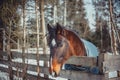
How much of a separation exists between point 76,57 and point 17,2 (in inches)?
250

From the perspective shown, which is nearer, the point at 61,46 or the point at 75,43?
the point at 61,46

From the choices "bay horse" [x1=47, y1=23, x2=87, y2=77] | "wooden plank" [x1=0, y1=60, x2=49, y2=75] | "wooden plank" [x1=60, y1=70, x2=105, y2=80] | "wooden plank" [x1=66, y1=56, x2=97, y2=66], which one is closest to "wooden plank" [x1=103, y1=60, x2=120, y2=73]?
"wooden plank" [x1=60, y1=70, x2=105, y2=80]

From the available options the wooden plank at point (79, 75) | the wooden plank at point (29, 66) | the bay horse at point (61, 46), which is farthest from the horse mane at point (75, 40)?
the wooden plank at point (29, 66)

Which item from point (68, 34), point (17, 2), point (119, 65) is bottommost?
point (119, 65)

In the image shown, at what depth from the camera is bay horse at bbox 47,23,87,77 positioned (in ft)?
14.9

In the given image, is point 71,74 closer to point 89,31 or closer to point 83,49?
point 83,49

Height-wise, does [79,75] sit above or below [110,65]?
below

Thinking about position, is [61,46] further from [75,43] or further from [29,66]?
[29,66]

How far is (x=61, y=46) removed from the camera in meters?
4.67

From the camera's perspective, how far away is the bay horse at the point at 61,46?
4543mm

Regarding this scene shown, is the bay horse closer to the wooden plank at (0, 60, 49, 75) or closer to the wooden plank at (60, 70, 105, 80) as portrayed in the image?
the wooden plank at (60, 70, 105, 80)

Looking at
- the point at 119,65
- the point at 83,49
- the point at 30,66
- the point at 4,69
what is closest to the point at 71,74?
the point at 83,49

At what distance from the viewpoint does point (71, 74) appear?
5660 mm

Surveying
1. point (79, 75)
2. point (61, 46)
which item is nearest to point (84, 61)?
point (79, 75)
